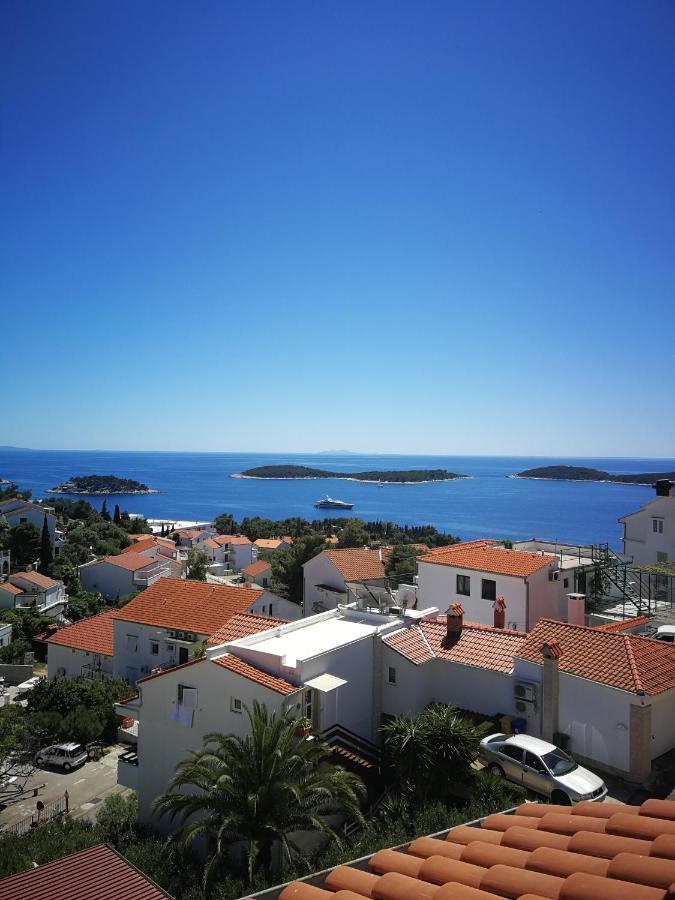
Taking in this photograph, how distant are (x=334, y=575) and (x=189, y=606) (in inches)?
374

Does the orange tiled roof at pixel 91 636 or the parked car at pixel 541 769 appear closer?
the parked car at pixel 541 769

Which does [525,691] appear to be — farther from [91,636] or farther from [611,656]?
[91,636]

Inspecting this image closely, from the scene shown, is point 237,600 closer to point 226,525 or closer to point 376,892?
point 376,892

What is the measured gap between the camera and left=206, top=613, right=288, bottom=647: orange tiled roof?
704 inches

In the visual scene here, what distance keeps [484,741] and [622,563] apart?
549 inches

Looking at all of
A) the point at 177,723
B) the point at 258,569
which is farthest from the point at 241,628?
the point at 258,569

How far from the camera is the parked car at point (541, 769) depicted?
35.7ft

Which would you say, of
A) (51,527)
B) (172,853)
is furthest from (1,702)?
(51,527)

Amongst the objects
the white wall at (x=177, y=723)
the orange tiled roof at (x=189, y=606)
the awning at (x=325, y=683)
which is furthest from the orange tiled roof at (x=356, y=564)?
the awning at (x=325, y=683)

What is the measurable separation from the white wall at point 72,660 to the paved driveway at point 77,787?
595 centimetres

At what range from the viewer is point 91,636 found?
29.6 meters

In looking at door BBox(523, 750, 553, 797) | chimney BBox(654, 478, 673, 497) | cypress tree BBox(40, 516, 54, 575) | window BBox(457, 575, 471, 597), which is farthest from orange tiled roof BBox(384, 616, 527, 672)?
cypress tree BBox(40, 516, 54, 575)

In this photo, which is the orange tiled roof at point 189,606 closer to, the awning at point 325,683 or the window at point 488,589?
the window at point 488,589

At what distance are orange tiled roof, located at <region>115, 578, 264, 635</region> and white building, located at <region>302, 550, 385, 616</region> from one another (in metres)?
7.45
